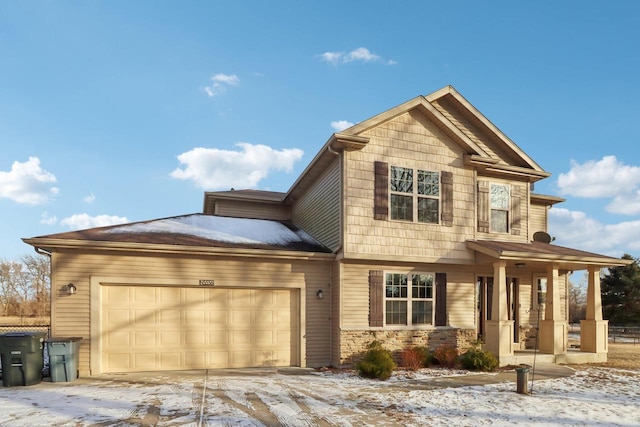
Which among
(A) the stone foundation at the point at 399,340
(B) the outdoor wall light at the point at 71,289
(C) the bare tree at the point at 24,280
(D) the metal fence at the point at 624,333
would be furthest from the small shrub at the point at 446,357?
(C) the bare tree at the point at 24,280

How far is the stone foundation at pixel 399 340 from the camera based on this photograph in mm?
11242

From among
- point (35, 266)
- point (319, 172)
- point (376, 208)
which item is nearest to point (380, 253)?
point (376, 208)

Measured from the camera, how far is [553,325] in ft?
41.0

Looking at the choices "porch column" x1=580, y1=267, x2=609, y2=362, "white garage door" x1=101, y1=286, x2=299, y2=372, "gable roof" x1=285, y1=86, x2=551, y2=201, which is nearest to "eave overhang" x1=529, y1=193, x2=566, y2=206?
"gable roof" x1=285, y1=86, x2=551, y2=201

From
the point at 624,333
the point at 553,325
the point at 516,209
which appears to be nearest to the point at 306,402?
the point at 553,325

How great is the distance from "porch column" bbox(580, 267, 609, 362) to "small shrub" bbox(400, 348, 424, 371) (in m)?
5.95

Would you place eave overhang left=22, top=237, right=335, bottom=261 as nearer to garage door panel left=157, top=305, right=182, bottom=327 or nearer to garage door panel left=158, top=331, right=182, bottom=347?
garage door panel left=157, top=305, right=182, bottom=327

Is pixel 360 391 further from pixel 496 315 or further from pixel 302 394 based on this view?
pixel 496 315

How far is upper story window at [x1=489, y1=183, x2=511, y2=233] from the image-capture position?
13625 millimetres

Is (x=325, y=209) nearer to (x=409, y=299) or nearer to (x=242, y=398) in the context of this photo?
(x=409, y=299)

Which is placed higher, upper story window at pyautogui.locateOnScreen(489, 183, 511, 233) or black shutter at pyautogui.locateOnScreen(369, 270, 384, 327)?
upper story window at pyautogui.locateOnScreen(489, 183, 511, 233)

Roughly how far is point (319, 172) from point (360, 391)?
7021mm

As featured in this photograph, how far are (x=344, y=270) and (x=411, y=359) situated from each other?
2.90m

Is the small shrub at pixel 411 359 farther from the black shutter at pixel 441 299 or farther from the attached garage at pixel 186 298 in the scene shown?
the attached garage at pixel 186 298
